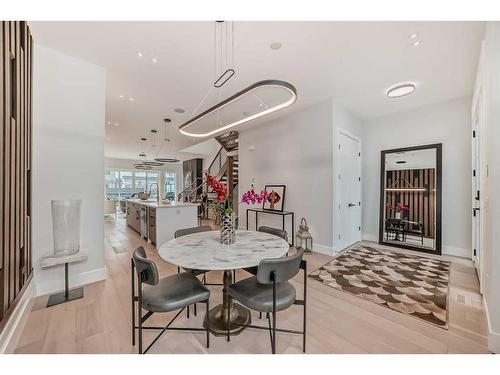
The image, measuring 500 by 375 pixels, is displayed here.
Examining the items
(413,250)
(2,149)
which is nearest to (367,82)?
(413,250)

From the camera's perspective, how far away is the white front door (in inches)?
162

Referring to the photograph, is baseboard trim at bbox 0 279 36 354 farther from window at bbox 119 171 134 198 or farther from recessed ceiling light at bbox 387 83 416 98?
window at bbox 119 171 134 198

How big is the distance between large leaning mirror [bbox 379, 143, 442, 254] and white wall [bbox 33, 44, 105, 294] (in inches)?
210

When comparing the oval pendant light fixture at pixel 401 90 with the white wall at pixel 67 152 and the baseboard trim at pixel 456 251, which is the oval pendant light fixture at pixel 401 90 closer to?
the baseboard trim at pixel 456 251

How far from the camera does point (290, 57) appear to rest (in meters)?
2.71

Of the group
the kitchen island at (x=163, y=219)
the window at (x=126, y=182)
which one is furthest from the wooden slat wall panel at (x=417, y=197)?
the window at (x=126, y=182)

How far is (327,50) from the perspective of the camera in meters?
2.57

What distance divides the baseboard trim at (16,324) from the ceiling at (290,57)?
276 centimetres

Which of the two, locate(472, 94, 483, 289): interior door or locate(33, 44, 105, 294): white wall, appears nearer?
locate(33, 44, 105, 294): white wall

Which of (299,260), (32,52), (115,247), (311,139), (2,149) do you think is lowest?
(115,247)

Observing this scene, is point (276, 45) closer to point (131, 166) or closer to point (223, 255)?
point (223, 255)

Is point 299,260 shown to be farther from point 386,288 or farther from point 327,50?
point 327,50

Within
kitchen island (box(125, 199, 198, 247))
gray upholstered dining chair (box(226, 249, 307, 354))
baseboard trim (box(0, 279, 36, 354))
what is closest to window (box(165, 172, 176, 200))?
kitchen island (box(125, 199, 198, 247))

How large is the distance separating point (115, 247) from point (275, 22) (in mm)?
4991
